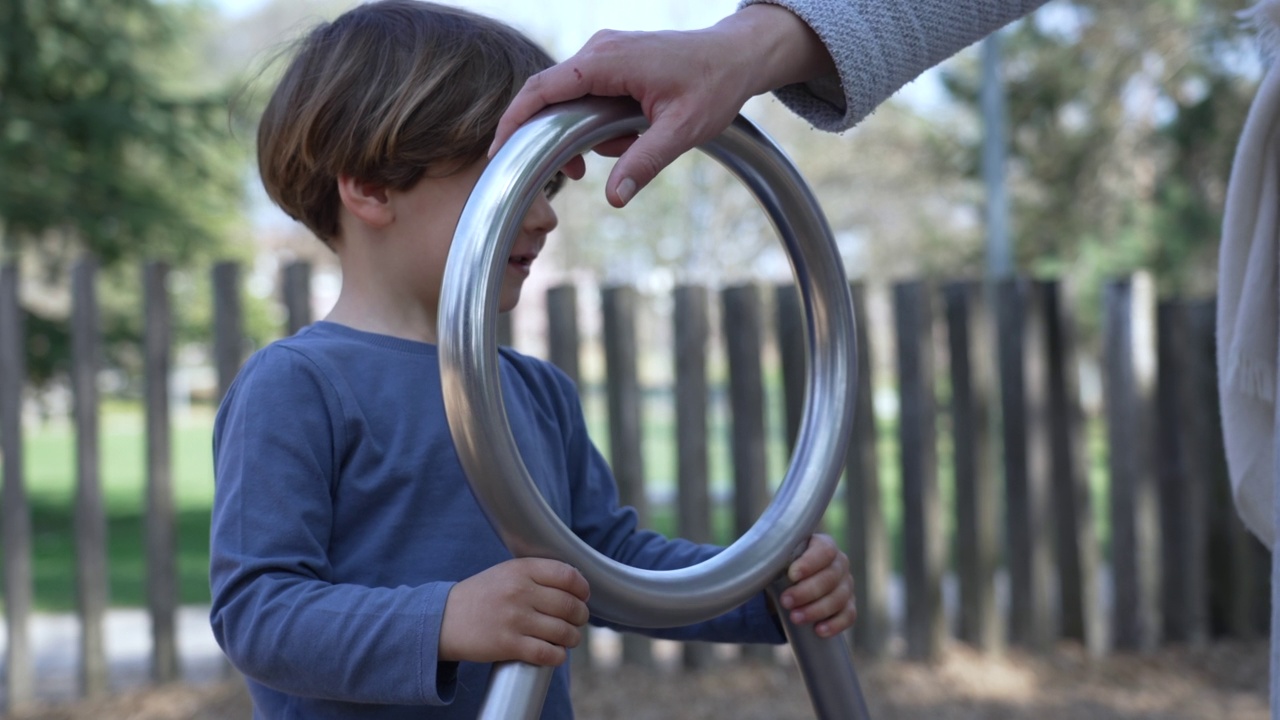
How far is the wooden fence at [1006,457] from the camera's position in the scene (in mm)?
4055

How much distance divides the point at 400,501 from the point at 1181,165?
11.6 metres

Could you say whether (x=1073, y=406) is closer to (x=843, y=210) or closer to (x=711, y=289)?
(x=711, y=289)

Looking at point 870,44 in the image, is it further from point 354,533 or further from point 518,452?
point 354,533

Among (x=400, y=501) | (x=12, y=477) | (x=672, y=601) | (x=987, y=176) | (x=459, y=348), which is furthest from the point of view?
(x=987, y=176)

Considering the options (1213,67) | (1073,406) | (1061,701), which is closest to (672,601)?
(1061,701)

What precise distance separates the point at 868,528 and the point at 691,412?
76 centimetres

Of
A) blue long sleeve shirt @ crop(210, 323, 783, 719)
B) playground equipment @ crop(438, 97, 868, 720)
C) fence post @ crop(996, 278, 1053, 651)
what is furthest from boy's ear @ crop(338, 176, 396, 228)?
fence post @ crop(996, 278, 1053, 651)

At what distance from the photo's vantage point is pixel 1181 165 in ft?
36.7

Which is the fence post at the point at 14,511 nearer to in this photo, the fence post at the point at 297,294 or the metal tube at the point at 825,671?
the fence post at the point at 297,294

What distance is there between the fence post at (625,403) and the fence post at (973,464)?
119 centimetres

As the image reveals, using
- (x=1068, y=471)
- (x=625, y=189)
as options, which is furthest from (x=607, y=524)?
(x=1068, y=471)

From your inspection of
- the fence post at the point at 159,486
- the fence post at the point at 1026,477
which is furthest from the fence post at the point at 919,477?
the fence post at the point at 159,486

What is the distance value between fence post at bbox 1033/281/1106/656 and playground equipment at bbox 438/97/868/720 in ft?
11.2

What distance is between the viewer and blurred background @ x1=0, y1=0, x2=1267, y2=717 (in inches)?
151
